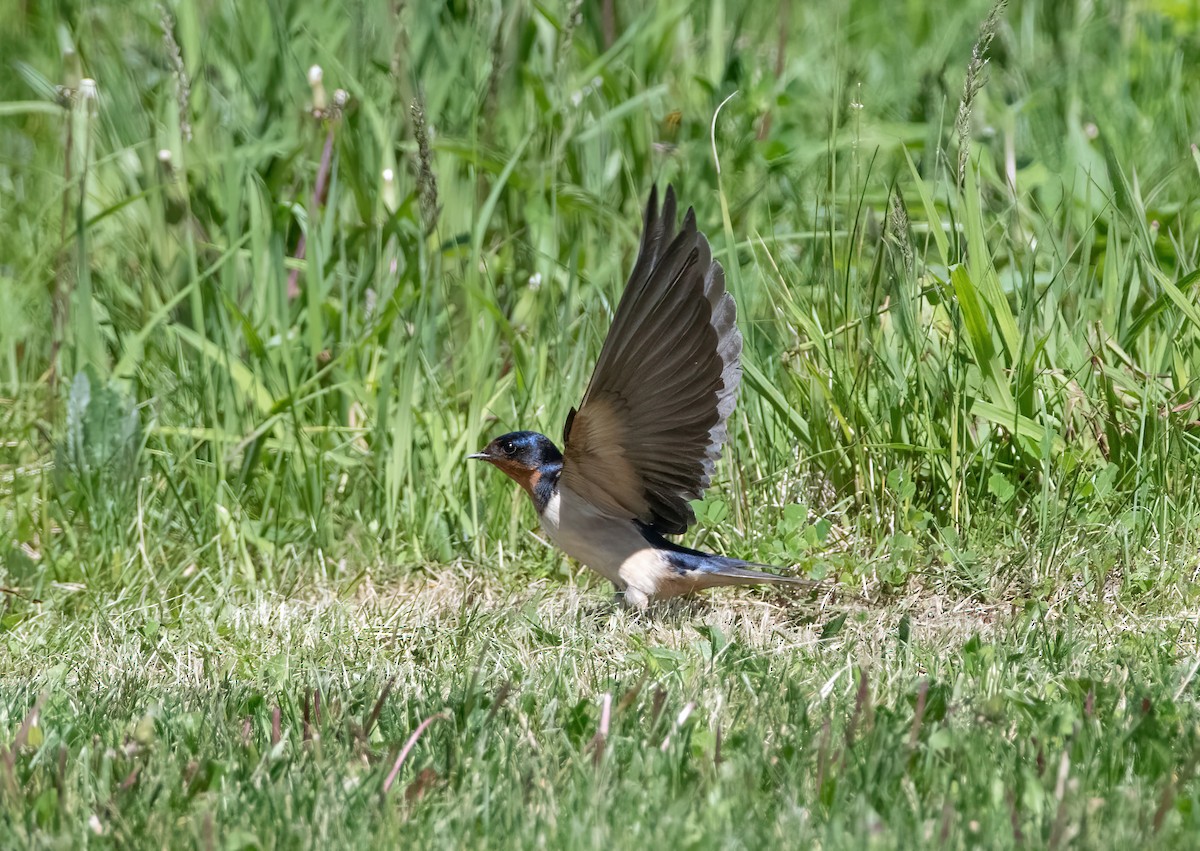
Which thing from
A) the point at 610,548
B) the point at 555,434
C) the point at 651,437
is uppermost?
the point at 651,437

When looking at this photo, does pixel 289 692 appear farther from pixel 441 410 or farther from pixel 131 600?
pixel 441 410

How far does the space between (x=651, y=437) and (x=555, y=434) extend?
92 centimetres

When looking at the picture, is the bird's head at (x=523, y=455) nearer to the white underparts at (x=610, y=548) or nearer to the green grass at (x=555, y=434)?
the white underparts at (x=610, y=548)

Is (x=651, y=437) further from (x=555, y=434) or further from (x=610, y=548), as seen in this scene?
(x=555, y=434)

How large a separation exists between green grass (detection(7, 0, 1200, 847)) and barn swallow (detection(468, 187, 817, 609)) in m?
0.17

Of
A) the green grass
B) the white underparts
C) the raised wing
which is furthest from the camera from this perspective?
the white underparts

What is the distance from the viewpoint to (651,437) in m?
3.71

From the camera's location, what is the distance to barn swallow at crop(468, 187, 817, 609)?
135 inches

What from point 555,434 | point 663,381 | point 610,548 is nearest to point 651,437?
point 663,381

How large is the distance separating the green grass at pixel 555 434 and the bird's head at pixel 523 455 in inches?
13.9

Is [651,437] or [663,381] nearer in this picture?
[663,381]

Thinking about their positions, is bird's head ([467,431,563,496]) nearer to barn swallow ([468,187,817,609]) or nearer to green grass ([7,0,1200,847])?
barn swallow ([468,187,817,609])

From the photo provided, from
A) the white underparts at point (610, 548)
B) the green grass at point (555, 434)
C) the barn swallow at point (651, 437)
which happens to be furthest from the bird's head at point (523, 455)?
the green grass at point (555, 434)

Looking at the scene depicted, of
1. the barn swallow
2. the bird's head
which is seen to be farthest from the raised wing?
the bird's head
